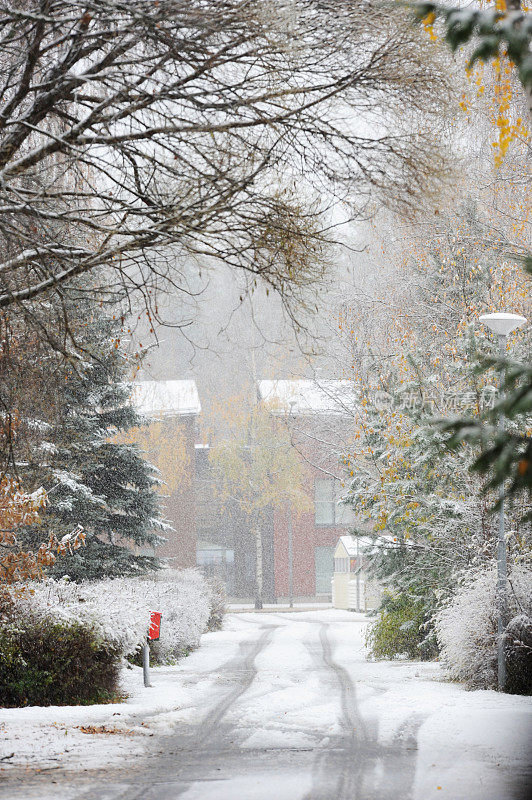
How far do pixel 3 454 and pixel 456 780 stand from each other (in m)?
4.96

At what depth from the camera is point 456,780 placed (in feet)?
23.4

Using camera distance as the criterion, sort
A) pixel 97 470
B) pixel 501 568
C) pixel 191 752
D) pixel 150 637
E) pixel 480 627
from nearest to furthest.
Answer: pixel 191 752 < pixel 501 568 < pixel 480 627 < pixel 150 637 < pixel 97 470

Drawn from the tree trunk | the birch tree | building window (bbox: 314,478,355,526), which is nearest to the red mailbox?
the birch tree

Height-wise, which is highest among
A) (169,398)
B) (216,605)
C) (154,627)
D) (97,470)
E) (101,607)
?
(169,398)

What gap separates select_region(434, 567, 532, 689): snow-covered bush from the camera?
12398 millimetres

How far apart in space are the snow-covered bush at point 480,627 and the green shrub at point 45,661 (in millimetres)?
4864

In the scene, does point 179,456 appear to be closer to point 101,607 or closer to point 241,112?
point 101,607

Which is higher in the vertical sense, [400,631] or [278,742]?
[400,631]

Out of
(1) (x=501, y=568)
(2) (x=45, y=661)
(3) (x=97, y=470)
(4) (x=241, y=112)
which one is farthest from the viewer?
(3) (x=97, y=470)

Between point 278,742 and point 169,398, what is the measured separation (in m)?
31.9

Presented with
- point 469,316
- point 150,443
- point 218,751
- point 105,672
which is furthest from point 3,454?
point 150,443

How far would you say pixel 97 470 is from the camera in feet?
62.2

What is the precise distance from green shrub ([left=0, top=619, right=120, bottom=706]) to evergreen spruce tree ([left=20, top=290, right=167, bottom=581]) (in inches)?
175

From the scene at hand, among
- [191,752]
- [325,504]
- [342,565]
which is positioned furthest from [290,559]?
[191,752]
